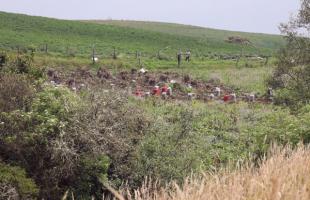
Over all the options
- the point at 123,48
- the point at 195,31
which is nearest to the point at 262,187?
the point at 123,48

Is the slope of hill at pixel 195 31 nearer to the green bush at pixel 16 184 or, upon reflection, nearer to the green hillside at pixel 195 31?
the green hillside at pixel 195 31

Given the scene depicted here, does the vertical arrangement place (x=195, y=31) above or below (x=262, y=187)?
below

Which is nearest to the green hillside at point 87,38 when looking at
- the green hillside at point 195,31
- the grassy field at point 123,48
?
the grassy field at point 123,48

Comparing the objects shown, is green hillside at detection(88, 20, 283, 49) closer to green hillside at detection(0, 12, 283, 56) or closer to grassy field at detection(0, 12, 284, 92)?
grassy field at detection(0, 12, 284, 92)

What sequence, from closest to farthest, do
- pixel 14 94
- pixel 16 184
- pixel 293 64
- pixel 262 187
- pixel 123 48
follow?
pixel 262 187
pixel 16 184
pixel 14 94
pixel 293 64
pixel 123 48

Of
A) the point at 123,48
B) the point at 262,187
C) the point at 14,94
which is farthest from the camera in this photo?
the point at 123,48

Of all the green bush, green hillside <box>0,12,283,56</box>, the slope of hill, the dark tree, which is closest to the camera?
the green bush

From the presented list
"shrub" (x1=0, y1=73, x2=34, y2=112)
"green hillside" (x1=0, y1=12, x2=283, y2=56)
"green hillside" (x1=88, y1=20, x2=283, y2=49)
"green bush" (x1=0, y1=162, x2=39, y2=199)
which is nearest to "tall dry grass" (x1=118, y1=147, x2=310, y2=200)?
"green bush" (x1=0, y1=162, x2=39, y2=199)

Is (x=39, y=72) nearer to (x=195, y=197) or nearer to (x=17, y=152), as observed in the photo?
(x=17, y=152)

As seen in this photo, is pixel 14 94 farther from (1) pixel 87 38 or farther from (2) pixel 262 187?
(1) pixel 87 38

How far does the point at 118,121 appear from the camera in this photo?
384 inches

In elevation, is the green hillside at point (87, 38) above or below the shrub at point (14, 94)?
below

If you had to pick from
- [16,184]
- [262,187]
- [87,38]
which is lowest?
[87,38]

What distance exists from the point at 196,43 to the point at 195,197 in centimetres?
6271
